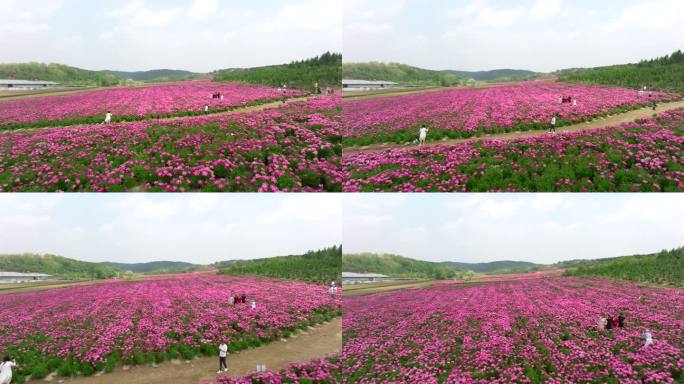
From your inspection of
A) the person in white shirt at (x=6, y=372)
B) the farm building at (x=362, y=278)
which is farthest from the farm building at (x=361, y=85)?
the person in white shirt at (x=6, y=372)

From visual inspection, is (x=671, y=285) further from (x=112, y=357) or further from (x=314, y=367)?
(x=112, y=357)

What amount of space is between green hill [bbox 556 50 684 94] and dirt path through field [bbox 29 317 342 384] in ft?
88.6

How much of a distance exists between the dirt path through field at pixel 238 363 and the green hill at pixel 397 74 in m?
11.5

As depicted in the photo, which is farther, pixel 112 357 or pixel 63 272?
pixel 63 272

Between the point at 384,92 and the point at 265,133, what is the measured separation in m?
9.29

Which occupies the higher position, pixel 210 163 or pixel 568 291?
pixel 210 163

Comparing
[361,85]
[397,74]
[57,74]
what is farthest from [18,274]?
[397,74]

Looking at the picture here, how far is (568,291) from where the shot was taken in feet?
64.5

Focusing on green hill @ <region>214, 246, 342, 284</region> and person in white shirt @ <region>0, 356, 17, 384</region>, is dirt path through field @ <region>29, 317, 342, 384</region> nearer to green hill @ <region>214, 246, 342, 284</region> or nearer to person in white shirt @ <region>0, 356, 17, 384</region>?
person in white shirt @ <region>0, 356, 17, 384</region>

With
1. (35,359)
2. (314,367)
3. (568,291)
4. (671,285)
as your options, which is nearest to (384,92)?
(314,367)

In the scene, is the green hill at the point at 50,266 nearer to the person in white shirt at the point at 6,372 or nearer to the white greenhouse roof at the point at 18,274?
the white greenhouse roof at the point at 18,274

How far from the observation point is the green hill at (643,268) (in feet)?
72.2

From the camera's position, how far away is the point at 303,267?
33.9 meters

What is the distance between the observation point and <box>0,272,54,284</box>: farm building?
1620 inches
